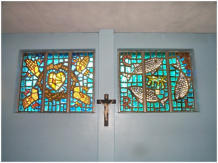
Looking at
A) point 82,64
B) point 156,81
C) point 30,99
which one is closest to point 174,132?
point 156,81

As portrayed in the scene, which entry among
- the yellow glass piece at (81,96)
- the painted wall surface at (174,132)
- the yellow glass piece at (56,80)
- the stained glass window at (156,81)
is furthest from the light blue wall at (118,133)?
the yellow glass piece at (56,80)

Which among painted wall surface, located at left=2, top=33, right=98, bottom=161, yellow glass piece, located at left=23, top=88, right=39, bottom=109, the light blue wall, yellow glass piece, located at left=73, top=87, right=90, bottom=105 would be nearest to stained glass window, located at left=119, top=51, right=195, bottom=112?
the light blue wall

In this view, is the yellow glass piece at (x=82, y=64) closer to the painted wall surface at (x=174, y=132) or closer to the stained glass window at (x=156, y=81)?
the stained glass window at (x=156, y=81)

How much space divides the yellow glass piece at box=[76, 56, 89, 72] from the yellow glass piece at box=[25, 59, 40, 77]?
1026 millimetres

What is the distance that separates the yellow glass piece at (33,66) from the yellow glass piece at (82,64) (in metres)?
1.03

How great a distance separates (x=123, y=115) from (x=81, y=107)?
→ 102cm

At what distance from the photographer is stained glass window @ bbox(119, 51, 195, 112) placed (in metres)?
4.49

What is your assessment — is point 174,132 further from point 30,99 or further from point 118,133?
point 30,99

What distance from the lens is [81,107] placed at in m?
4.48

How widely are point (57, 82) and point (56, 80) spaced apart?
6cm

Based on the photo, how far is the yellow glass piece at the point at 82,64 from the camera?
186 inches

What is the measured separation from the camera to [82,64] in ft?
15.6

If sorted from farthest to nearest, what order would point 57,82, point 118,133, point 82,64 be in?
1. point 82,64
2. point 57,82
3. point 118,133

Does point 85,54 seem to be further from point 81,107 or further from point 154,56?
point 154,56
